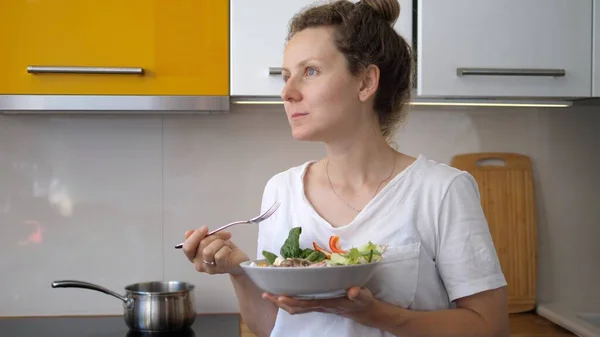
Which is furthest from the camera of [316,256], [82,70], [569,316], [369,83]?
[569,316]

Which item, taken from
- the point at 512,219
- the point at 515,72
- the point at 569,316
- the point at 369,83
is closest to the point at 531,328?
the point at 569,316

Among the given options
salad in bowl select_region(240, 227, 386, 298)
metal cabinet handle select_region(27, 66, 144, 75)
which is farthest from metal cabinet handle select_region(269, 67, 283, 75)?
salad in bowl select_region(240, 227, 386, 298)

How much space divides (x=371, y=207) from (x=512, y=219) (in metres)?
1.08

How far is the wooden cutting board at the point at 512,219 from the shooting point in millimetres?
2264

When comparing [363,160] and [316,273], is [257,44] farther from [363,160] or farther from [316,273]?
[316,273]

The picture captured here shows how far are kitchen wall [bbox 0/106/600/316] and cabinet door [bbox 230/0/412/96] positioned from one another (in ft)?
1.13

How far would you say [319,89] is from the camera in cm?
129

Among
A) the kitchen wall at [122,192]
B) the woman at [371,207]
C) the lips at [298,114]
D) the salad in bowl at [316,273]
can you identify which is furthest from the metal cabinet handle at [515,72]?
the salad in bowl at [316,273]

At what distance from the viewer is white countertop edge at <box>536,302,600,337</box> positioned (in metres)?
1.93

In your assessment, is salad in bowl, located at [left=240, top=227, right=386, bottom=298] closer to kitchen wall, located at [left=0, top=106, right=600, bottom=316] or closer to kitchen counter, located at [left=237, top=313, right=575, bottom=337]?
kitchen counter, located at [left=237, top=313, right=575, bottom=337]

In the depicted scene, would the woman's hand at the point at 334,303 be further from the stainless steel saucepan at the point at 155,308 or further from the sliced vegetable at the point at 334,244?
Result: the stainless steel saucepan at the point at 155,308

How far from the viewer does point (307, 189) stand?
4.73ft

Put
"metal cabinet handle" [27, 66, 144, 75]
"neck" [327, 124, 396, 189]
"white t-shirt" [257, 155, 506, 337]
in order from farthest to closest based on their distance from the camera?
"metal cabinet handle" [27, 66, 144, 75], "neck" [327, 124, 396, 189], "white t-shirt" [257, 155, 506, 337]

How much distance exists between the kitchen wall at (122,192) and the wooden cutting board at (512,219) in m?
0.18
